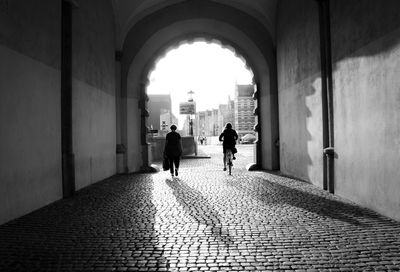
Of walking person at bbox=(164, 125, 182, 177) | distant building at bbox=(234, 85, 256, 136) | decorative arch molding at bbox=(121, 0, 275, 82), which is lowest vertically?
walking person at bbox=(164, 125, 182, 177)

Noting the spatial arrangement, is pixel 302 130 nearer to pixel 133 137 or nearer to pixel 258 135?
pixel 258 135

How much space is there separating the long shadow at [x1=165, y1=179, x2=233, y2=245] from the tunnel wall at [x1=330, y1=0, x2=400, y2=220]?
256 cm

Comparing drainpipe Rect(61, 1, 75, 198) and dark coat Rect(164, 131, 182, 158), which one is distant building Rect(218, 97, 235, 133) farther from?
drainpipe Rect(61, 1, 75, 198)

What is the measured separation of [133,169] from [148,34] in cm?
491

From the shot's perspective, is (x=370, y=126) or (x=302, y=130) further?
(x=302, y=130)

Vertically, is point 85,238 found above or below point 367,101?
below

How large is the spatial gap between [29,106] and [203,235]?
12.5 ft

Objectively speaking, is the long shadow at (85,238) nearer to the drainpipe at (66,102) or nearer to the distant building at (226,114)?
the drainpipe at (66,102)

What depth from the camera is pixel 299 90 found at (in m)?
9.82

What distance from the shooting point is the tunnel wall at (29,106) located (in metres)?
5.43

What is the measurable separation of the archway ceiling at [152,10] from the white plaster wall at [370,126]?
19.0ft

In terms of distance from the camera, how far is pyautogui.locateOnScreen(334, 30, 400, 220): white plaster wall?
16.9ft

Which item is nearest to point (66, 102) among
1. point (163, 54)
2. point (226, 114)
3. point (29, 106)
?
point (29, 106)

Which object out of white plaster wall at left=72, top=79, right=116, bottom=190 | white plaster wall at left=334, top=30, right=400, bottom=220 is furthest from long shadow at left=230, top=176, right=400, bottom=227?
white plaster wall at left=72, top=79, right=116, bottom=190
